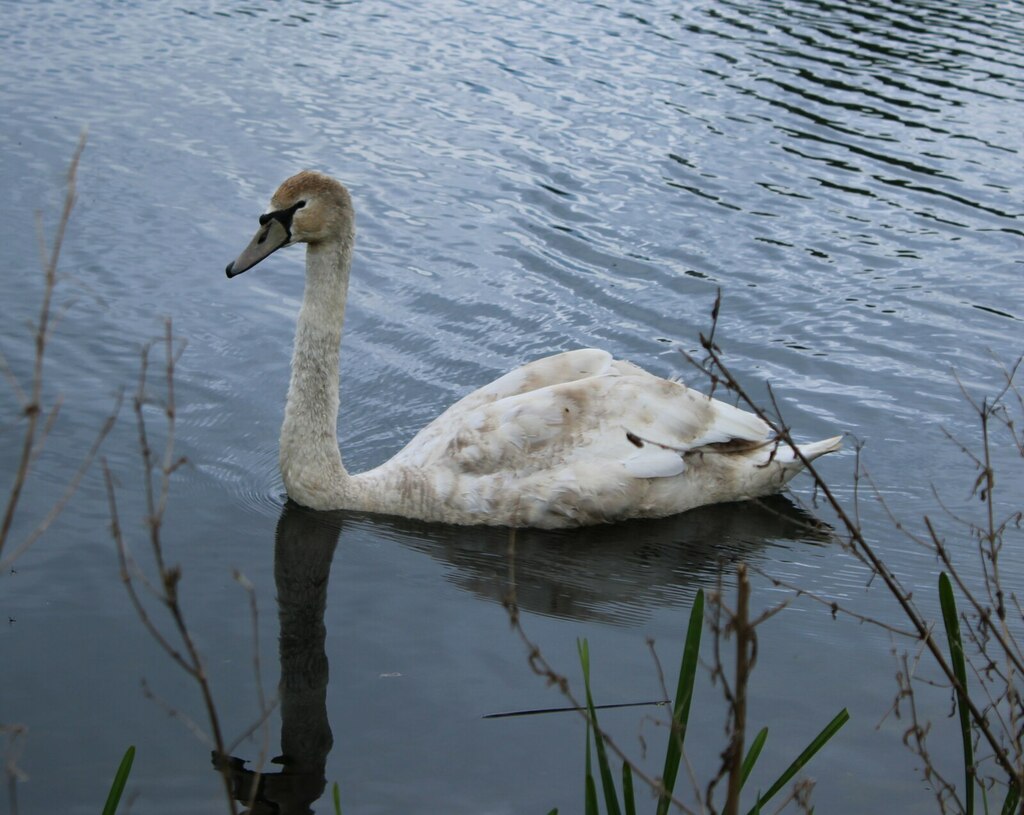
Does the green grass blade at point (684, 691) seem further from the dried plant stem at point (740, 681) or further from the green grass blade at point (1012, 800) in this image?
the green grass blade at point (1012, 800)

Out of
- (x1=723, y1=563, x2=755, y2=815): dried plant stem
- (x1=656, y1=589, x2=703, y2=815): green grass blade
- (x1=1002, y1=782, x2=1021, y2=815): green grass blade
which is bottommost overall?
(x1=1002, y1=782, x2=1021, y2=815): green grass blade

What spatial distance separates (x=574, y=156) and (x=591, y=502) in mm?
7008

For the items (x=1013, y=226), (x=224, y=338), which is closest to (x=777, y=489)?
(x=224, y=338)

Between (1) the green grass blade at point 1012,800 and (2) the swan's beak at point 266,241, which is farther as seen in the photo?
(2) the swan's beak at point 266,241

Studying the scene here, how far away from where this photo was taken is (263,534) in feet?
22.6

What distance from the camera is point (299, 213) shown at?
719 cm

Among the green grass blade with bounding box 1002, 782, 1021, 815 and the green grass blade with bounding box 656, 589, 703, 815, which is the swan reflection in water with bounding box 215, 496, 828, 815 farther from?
the green grass blade with bounding box 656, 589, 703, 815

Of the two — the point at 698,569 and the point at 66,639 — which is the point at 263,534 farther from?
the point at 698,569

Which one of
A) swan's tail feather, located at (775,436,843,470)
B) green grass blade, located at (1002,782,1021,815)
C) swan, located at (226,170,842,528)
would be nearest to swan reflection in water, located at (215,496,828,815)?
swan, located at (226,170,842,528)

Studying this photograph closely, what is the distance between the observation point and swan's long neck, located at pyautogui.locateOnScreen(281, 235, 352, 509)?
721 centimetres

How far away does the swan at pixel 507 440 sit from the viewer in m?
7.10

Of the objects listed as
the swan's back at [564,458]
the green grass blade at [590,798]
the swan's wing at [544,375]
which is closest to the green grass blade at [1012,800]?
the green grass blade at [590,798]

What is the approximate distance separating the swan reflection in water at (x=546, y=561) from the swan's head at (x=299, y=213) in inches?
55.4

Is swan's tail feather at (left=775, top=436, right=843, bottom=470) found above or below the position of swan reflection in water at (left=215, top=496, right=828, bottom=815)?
above
